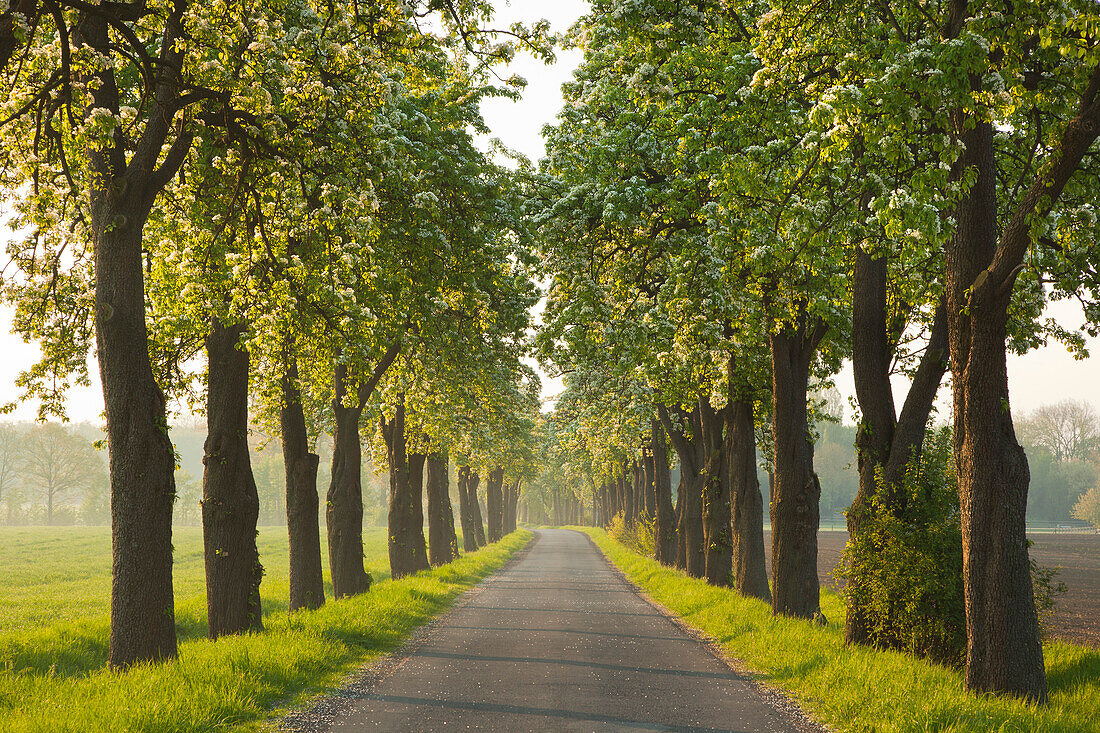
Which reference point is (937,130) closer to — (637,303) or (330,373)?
(637,303)

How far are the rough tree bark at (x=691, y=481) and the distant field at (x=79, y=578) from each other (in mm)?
12274

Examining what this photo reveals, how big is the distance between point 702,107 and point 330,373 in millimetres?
8020

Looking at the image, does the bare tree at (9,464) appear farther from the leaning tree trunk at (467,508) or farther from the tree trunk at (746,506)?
the tree trunk at (746,506)

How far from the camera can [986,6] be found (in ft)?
24.5

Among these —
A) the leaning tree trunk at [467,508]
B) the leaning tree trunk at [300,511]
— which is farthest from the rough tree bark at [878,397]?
the leaning tree trunk at [467,508]

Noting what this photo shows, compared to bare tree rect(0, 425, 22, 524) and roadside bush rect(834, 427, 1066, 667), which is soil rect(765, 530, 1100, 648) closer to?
roadside bush rect(834, 427, 1066, 667)

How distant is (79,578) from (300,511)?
2551 cm

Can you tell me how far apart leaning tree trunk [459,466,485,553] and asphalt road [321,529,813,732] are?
26331 mm

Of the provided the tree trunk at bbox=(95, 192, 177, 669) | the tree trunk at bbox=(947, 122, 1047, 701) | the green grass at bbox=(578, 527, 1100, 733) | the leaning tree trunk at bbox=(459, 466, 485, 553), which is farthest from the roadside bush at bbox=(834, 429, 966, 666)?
the leaning tree trunk at bbox=(459, 466, 485, 553)

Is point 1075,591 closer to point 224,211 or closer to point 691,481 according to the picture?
point 691,481

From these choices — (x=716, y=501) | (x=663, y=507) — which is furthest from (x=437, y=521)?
(x=716, y=501)

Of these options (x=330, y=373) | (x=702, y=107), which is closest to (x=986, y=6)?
(x=702, y=107)

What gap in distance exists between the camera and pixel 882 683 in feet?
27.4

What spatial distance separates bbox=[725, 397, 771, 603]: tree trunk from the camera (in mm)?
17844
